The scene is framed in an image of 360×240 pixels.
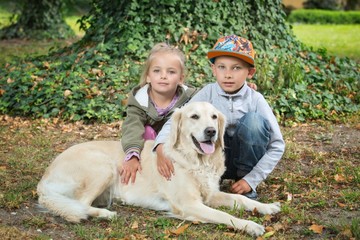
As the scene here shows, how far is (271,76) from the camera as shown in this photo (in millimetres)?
7859

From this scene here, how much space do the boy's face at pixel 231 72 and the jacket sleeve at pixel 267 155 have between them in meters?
0.28

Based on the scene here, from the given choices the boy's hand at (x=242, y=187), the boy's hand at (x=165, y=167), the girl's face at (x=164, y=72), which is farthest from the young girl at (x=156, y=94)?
the boy's hand at (x=242, y=187)

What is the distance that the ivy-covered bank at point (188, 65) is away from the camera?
7.53 m

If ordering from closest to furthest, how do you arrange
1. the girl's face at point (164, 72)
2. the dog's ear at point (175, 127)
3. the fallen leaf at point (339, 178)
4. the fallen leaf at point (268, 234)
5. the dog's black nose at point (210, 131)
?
the fallen leaf at point (268, 234)
the dog's black nose at point (210, 131)
the dog's ear at point (175, 127)
the girl's face at point (164, 72)
the fallen leaf at point (339, 178)

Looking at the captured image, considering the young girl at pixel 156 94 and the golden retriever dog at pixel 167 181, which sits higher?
the young girl at pixel 156 94

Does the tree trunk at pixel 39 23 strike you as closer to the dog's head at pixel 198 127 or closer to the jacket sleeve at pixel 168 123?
the jacket sleeve at pixel 168 123

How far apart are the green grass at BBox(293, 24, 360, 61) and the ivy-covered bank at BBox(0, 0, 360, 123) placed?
178 inches

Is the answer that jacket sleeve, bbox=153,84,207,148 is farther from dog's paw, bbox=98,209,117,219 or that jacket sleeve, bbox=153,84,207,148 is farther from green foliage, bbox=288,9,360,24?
green foliage, bbox=288,9,360,24

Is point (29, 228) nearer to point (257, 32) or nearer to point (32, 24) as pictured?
point (257, 32)

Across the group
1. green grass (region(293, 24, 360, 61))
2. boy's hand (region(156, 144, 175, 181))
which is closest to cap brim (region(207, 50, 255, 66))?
boy's hand (region(156, 144, 175, 181))

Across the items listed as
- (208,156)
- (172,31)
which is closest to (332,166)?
(208,156)

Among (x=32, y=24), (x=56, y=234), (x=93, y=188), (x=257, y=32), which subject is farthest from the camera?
(x=32, y=24)

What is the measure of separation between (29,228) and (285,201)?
6.67 ft

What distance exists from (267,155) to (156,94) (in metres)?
1.15
